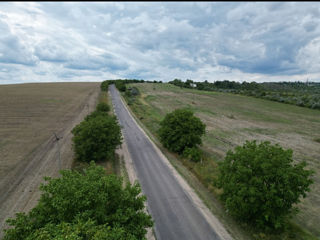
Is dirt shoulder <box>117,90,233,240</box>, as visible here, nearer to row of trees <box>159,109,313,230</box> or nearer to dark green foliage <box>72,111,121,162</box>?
row of trees <box>159,109,313,230</box>

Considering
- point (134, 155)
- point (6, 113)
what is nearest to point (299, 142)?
point (134, 155)

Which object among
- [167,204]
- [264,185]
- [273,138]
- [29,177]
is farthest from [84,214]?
[273,138]

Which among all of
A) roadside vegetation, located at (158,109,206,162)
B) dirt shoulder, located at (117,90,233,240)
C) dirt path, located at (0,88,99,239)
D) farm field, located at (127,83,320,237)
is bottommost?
dirt path, located at (0,88,99,239)

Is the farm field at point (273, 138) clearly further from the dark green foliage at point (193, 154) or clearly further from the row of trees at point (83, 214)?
the row of trees at point (83, 214)

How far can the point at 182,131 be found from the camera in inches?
1101

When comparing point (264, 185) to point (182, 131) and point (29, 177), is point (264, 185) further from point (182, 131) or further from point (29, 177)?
point (29, 177)

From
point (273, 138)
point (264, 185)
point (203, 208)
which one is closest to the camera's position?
point (264, 185)

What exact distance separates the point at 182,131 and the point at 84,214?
21.3 meters

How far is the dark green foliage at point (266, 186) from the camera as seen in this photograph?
40.4ft

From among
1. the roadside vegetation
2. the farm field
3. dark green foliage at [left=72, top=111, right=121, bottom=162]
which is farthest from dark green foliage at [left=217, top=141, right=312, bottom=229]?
dark green foliage at [left=72, top=111, right=121, bottom=162]

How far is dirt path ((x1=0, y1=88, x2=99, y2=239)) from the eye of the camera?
16758mm

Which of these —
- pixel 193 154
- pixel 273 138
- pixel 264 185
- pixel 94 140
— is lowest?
pixel 273 138

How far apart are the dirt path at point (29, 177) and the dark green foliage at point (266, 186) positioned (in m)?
18.8

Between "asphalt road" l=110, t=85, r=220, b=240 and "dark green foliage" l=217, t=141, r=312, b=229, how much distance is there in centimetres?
333
